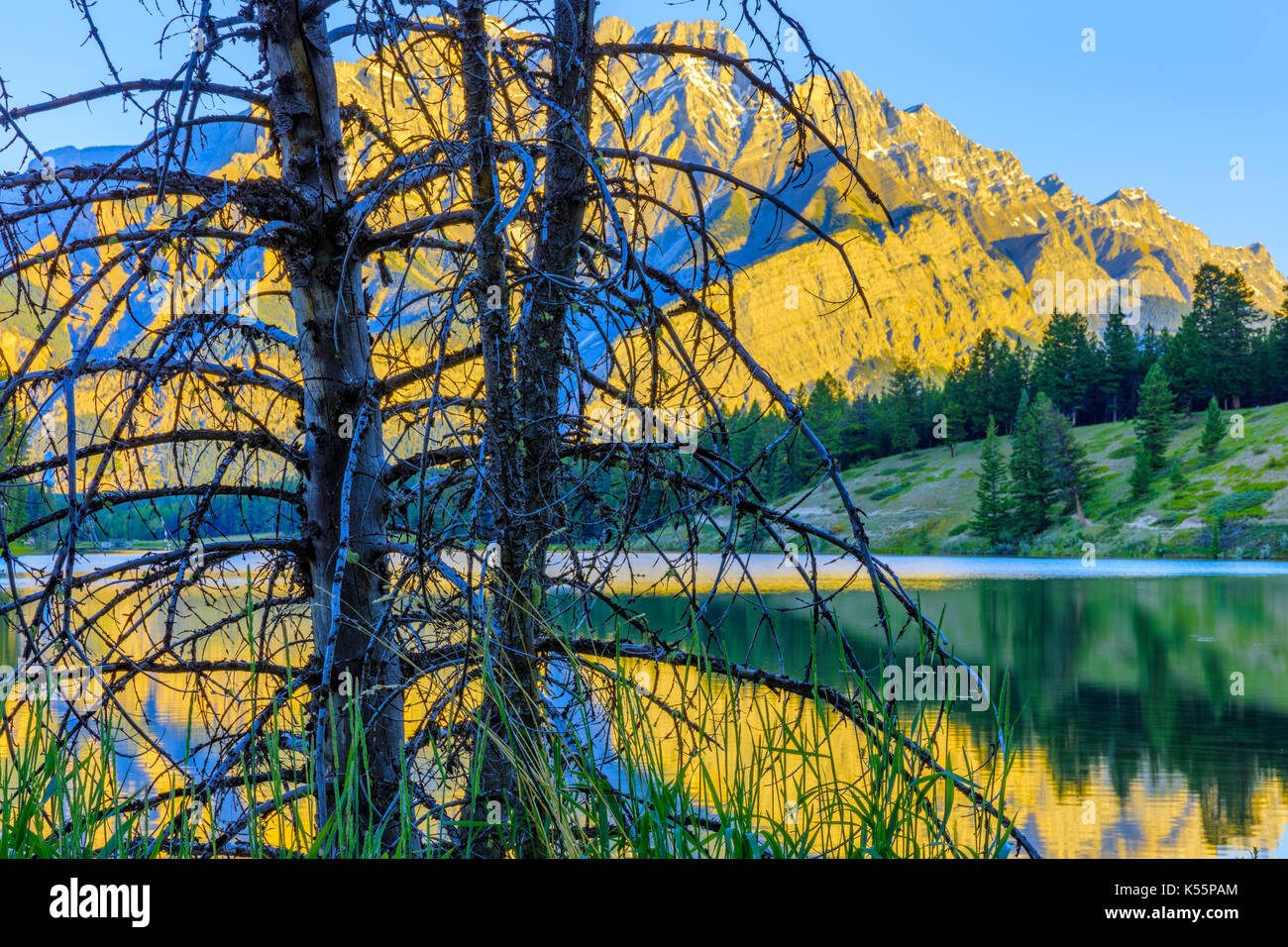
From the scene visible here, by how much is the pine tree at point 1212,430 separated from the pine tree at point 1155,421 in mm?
3327

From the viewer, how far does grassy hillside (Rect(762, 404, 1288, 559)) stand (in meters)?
72.1

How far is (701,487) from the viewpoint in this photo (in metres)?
3.47

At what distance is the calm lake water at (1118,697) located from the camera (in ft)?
53.8

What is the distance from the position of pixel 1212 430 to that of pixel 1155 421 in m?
5.07

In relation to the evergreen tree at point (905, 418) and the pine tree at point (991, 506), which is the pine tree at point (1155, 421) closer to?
the pine tree at point (991, 506)

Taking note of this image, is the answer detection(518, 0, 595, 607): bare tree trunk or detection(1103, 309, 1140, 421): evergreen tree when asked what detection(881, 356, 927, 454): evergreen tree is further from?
detection(518, 0, 595, 607): bare tree trunk

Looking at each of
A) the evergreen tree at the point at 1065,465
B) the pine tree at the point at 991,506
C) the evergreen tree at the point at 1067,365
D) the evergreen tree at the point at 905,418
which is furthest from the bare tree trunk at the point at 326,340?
the evergreen tree at the point at 1067,365

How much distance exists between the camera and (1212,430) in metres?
82.6

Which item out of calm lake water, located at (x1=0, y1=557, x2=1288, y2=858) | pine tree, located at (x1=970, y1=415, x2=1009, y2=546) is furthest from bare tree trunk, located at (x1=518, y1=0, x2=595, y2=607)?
pine tree, located at (x1=970, y1=415, x2=1009, y2=546)

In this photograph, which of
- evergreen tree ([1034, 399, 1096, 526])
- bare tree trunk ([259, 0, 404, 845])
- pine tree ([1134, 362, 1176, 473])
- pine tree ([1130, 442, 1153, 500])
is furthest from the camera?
pine tree ([1134, 362, 1176, 473])

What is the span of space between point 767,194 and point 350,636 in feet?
9.12

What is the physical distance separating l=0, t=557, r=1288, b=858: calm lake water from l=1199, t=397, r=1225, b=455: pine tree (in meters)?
40.1
